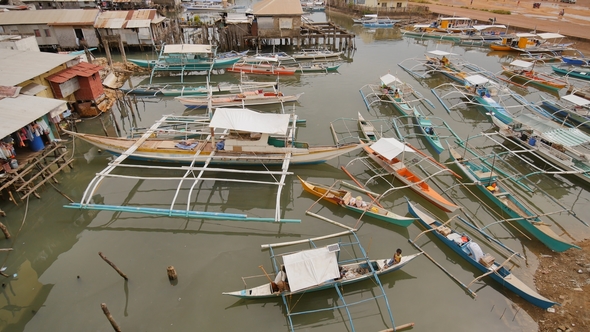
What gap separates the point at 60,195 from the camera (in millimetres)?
17172

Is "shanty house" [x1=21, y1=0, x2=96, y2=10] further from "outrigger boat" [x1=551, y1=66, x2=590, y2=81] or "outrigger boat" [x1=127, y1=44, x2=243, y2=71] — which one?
"outrigger boat" [x1=551, y1=66, x2=590, y2=81]

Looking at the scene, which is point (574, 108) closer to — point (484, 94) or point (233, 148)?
point (484, 94)

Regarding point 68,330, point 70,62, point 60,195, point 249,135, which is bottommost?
point 68,330

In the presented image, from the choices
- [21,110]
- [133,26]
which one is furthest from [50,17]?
[21,110]

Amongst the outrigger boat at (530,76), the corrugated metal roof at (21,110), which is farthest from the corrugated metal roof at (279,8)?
the corrugated metal roof at (21,110)

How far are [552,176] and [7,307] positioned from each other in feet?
92.0

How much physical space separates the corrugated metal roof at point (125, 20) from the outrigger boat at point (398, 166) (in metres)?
35.2

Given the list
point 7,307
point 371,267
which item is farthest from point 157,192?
point 371,267

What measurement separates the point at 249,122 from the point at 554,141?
18.1 meters

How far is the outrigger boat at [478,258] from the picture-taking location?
11.7 m

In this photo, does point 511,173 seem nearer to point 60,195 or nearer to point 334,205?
point 334,205

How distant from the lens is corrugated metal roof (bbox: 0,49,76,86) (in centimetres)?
1922

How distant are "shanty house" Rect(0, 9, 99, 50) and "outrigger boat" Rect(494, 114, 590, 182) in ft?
149

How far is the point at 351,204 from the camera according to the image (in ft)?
52.4
